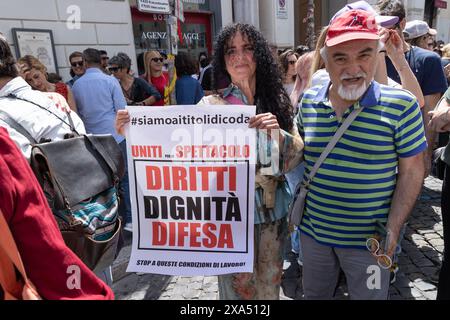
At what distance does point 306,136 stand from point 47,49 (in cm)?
558

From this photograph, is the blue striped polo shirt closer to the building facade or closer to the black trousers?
the black trousers

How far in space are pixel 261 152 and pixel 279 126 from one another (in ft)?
0.59

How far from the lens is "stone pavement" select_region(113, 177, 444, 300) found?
2.91 m

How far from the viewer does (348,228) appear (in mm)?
1739

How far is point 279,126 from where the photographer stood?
181 centimetres

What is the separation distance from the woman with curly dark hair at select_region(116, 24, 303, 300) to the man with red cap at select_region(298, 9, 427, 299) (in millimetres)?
133

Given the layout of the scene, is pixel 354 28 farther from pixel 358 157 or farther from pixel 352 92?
pixel 358 157

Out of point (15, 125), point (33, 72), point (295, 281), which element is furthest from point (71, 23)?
point (295, 281)

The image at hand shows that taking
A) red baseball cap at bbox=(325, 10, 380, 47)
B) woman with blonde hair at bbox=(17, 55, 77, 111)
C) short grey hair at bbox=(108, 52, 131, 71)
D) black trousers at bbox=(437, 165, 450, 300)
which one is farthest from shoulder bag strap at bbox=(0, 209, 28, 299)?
short grey hair at bbox=(108, 52, 131, 71)

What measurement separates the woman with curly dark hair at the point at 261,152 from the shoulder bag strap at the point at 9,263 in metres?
0.99

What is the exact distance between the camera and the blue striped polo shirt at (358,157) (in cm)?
158

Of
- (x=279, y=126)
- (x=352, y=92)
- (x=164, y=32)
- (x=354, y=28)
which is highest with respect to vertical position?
(x=164, y=32)

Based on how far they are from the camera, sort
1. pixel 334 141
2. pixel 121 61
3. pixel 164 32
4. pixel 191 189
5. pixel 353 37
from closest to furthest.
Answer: pixel 353 37
pixel 334 141
pixel 191 189
pixel 121 61
pixel 164 32

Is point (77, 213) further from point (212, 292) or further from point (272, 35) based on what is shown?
point (272, 35)
